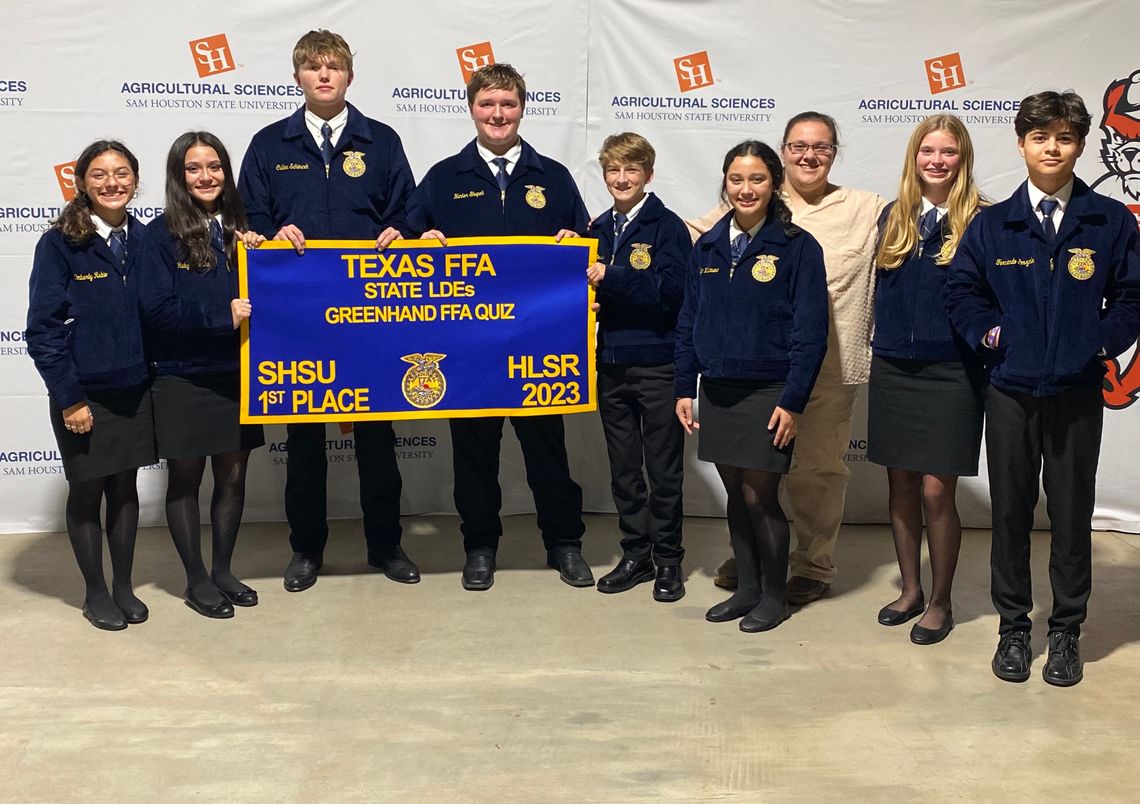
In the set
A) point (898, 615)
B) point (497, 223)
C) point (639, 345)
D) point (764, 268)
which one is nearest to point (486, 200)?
point (497, 223)

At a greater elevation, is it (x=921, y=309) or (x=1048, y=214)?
(x=1048, y=214)

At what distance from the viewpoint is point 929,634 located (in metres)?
3.53

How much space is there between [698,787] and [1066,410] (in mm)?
1458

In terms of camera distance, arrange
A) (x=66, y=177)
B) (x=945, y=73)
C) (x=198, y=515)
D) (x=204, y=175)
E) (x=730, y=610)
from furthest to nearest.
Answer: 1. (x=945, y=73)
2. (x=66, y=177)
3. (x=198, y=515)
4. (x=730, y=610)
5. (x=204, y=175)

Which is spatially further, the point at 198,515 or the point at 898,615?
the point at 198,515

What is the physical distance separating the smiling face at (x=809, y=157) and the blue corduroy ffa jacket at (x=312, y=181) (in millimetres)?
1383

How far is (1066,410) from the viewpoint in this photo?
311cm

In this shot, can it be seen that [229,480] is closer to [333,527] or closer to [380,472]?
[380,472]

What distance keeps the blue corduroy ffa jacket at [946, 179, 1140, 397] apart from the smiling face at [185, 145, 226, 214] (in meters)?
2.37

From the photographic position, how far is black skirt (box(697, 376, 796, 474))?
11.5ft

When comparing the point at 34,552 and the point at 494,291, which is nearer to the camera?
the point at 494,291

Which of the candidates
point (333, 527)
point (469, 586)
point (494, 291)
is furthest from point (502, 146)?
point (333, 527)

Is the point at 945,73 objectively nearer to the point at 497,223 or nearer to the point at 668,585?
the point at 497,223

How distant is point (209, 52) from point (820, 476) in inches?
119
